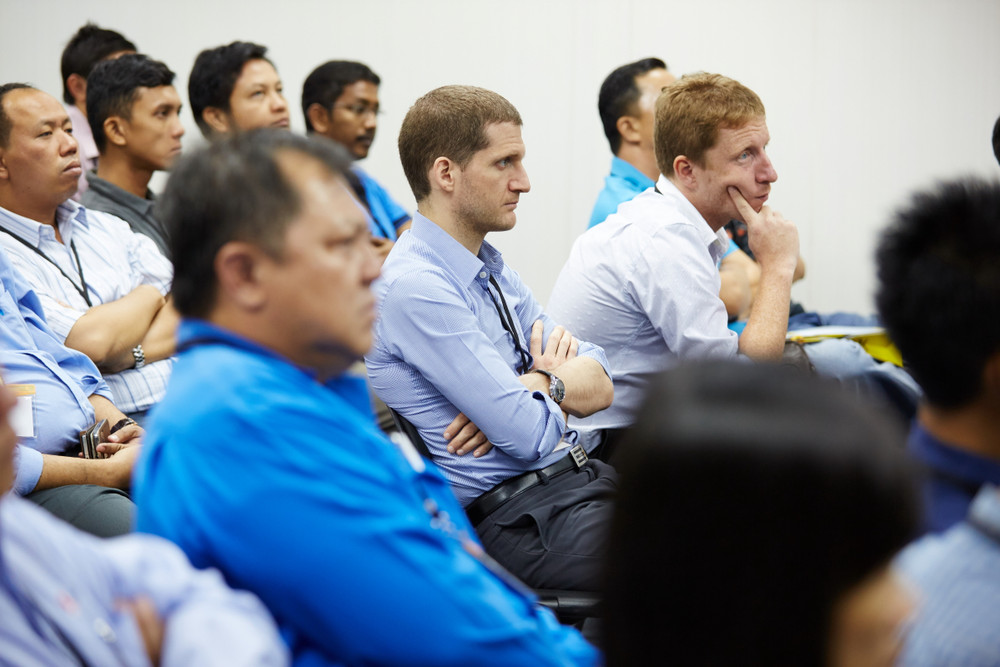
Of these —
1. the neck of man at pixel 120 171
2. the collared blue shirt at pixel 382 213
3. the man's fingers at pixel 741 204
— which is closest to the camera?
the man's fingers at pixel 741 204

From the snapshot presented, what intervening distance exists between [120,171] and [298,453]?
2660 mm

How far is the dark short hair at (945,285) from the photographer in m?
1.06

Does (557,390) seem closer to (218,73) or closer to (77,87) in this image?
(218,73)

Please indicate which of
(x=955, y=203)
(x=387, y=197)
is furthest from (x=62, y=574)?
(x=387, y=197)

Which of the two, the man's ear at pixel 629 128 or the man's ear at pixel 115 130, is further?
the man's ear at pixel 629 128

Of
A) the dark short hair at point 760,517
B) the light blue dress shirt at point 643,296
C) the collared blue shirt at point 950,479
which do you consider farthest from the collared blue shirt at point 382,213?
the dark short hair at point 760,517

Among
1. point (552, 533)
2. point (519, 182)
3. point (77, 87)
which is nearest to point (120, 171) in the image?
point (77, 87)

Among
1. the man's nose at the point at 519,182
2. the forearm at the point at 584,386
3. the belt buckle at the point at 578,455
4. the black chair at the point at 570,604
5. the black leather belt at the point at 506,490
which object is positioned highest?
the man's nose at the point at 519,182

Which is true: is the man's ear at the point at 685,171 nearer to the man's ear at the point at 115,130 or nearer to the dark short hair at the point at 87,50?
the man's ear at the point at 115,130

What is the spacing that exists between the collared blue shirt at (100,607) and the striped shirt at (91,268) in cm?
167

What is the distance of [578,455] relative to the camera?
2008 mm

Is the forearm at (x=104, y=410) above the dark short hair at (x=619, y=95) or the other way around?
the other way around

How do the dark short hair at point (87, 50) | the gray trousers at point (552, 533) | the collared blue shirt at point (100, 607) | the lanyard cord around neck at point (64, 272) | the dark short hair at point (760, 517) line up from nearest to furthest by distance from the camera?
the dark short hair at point (760, 517) → the collared blue shirt at point (100, 607) → the gray trousers at point (552, 533) → the lanyard cord around neck at point (64, 272) → the dark short hair at point (87, 50)

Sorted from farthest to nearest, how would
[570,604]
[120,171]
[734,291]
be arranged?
[120,171] → [734,291] → [570,604]
